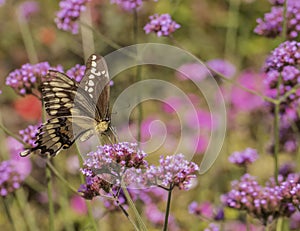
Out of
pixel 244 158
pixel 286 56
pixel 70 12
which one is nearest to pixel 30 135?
pixel 70 12

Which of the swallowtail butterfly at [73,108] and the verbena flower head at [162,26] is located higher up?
the verbena flower head at [162,26]

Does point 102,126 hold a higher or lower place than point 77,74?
lower

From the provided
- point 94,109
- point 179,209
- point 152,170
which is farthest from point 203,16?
point 152,170

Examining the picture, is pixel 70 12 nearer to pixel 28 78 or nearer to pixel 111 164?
pixel 28 78

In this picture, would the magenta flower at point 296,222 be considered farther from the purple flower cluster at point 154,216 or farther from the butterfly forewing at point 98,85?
the butterfly forewing at point 98,85

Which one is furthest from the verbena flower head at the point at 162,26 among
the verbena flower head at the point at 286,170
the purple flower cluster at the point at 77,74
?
the verbena flower head at the point at 286,170

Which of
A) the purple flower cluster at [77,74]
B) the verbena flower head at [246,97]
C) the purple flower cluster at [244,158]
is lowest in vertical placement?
the purple flower cluster at [244,158]

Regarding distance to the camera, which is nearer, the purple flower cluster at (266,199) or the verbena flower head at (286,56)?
the purple flower cluster at (266,199)
